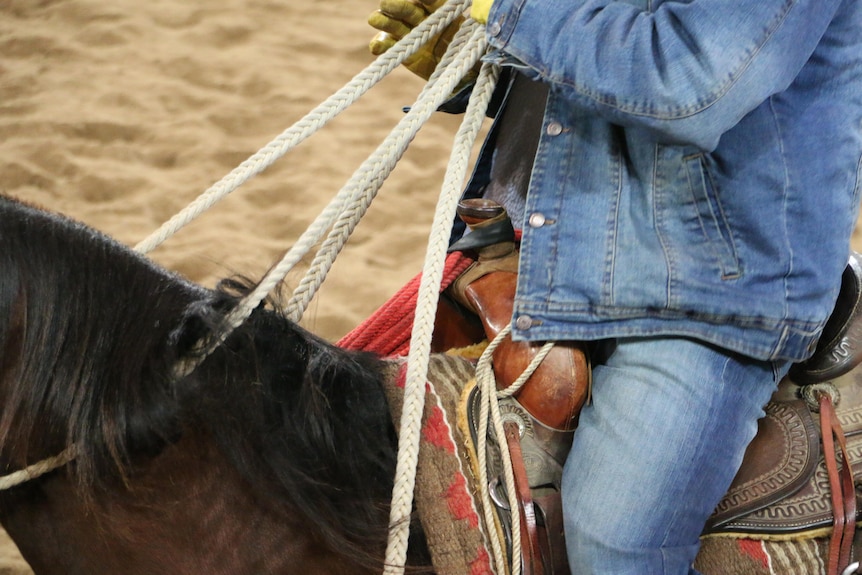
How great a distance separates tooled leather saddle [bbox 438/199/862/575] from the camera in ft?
2.93

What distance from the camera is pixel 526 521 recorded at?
86 cm

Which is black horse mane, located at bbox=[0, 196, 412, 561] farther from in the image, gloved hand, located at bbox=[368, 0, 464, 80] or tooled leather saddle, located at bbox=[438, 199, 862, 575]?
gloved hand, located at bbox=[368, 0, 464, 80]

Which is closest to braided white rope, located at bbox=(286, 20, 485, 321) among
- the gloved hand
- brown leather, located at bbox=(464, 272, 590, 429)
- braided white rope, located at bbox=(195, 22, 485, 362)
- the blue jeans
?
braided white rope, located at bbox=(195, 22, 485, 362)

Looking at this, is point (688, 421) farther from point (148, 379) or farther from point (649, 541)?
point (148, 379)

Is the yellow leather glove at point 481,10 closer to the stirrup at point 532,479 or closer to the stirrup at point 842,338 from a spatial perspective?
the stirrup at point 532,479

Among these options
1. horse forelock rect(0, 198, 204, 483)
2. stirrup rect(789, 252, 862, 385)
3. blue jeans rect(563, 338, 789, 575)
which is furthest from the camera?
stirrup rect(789, 252, 862, 385)

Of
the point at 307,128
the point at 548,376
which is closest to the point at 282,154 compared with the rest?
the point at 307,128

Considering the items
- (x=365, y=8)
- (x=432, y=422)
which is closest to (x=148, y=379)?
(x=432, y=422)

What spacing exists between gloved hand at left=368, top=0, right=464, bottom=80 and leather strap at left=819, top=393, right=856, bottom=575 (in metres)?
0.76

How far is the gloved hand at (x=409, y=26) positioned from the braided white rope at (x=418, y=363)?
0.17 meters

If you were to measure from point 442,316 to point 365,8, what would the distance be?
2.94 meters

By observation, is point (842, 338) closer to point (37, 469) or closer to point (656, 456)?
point (656, 456)

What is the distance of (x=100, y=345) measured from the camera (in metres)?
0.75

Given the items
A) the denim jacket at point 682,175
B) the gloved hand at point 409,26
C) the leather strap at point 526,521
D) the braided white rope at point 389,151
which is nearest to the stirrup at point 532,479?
the leather strap at point 526,521
